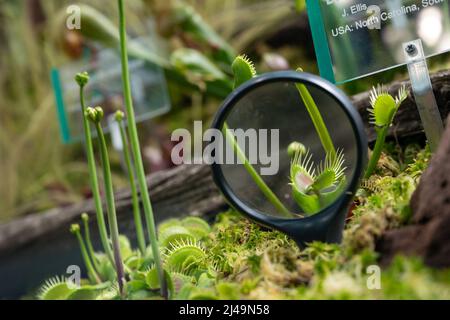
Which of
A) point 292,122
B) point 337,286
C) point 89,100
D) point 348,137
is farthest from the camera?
point 89,100

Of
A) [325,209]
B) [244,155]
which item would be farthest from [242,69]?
[325,209]

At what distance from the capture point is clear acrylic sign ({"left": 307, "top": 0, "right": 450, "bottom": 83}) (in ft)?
2.66

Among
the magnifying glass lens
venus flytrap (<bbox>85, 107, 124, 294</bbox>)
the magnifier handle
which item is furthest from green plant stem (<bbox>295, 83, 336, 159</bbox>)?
venus flytrap (<bbox>85, 107, 124, 294</bbox>)

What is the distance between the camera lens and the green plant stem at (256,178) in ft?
2.34

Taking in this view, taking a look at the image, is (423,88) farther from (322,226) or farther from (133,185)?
(133,185)

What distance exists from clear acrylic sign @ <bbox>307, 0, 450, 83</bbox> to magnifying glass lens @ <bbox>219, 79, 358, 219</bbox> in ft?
0.30

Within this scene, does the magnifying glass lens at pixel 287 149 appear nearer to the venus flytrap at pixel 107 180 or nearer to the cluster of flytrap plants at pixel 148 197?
the cluster of flytrap plants at pixel 148 197

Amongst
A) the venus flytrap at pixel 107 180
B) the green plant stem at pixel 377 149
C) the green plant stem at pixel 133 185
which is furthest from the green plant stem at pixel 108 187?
the green plant stem at pixel 377 149

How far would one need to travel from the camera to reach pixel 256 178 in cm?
74

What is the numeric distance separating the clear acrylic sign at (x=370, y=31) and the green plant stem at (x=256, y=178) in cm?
17

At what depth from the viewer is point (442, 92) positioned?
36.9 inches

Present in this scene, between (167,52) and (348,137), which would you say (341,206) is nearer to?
(348,137)
